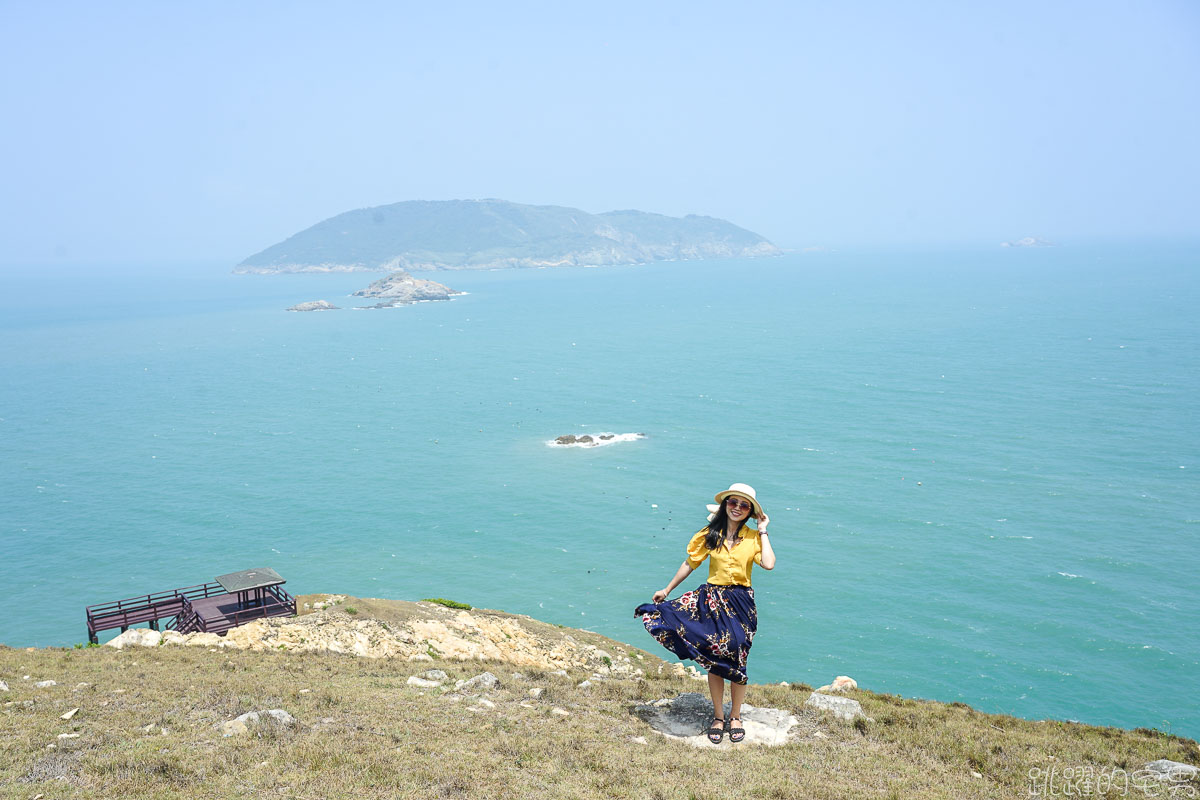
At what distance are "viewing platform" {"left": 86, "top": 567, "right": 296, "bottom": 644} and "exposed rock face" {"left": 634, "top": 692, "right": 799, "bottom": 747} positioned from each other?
18.9 metres

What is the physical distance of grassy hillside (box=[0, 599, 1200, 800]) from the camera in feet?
33.3

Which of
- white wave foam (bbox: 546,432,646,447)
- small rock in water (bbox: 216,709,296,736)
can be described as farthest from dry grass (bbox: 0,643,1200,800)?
white wave foam (bbox: 546,432,646,447)

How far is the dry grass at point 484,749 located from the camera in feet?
33.2

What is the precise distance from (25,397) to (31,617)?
68104 millimetres

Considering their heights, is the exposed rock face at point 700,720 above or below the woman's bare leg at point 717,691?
below

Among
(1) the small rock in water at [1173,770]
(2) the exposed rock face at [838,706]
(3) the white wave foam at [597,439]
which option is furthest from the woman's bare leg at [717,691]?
(3) the white wave foam at [597,439]

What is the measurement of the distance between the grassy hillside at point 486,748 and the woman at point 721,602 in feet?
5.04

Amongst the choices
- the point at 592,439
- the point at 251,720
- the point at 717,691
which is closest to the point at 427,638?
the point at 251,720

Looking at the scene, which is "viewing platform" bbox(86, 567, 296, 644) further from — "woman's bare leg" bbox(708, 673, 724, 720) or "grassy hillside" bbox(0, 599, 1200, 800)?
"woman's bare leg" bbox(708, 673, 724, 720)

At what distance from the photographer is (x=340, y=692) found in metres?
15.3

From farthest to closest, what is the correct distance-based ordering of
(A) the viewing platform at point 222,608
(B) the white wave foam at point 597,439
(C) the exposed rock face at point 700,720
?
(B) the white wave foam at point 597,439 < (A) the viewing platform at point 222,608 < (C) the exposed rock face at point 700,720

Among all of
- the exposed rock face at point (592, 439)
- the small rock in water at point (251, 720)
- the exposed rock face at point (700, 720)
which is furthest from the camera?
the exposed rock face at point (592, 439)

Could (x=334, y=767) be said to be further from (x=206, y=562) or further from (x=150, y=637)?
(x=206, y=562)

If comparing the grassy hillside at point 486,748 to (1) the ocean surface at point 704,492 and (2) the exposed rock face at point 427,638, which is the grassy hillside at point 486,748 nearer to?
(2) the exposed rock face at point 427,638
